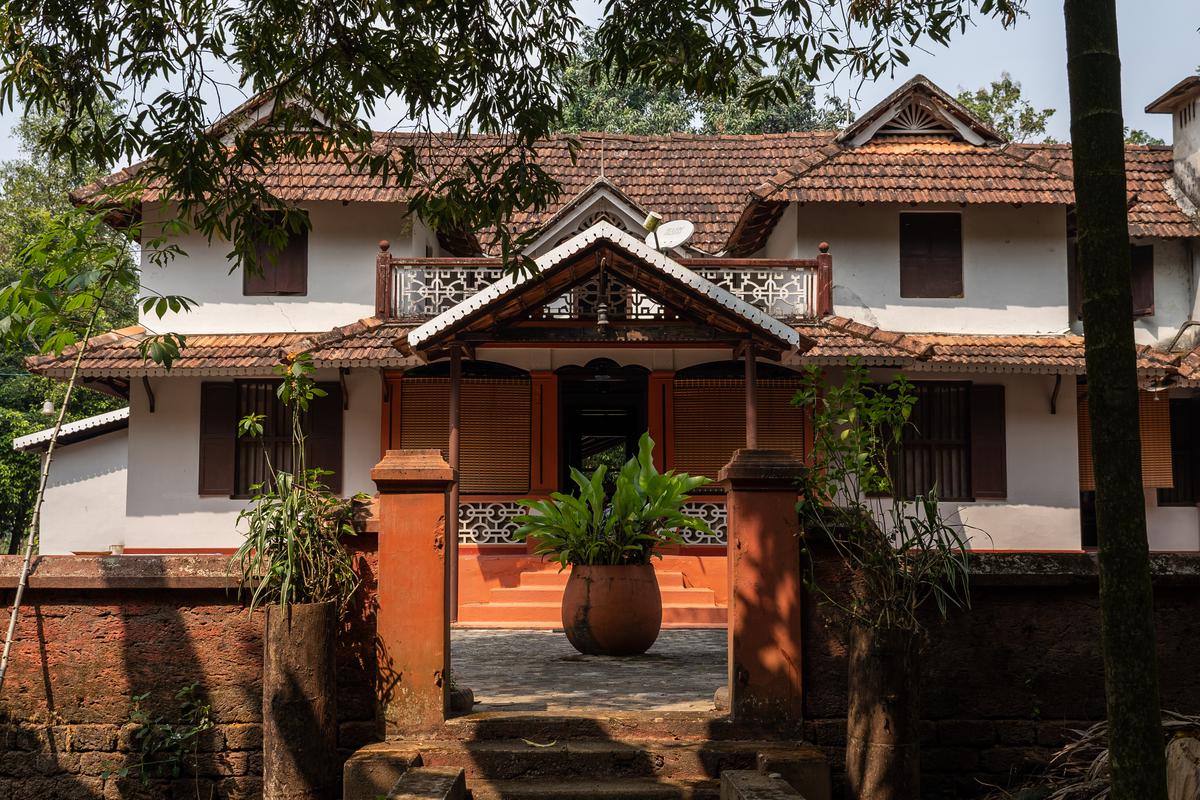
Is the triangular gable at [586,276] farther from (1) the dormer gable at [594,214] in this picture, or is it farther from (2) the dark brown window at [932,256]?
(2) the dark brown window at [932,256]

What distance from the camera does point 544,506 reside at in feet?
29.2

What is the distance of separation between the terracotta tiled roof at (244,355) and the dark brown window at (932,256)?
651cm

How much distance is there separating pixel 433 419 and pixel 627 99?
65.7ft

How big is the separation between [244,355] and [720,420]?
5.94 m

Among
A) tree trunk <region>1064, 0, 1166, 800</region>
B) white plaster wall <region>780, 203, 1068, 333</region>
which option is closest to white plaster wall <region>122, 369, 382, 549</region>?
white plaster wall <region>780, 203, 1068, 333</region>

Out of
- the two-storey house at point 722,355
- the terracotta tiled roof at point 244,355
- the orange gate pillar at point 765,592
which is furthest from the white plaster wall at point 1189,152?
the orange gate pillar at point 765,592

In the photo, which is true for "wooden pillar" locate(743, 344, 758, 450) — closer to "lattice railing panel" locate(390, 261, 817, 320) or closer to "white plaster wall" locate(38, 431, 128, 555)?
"lattice railing panel" locate(390, 261, 817, 320)

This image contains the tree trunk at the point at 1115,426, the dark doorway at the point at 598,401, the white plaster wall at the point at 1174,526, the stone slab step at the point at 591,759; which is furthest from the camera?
the white plaster wall at the point at 1174,526

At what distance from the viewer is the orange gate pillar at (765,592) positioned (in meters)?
6.61

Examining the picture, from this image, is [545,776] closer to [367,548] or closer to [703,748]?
[703,748]

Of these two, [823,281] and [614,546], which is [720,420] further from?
[614,546]

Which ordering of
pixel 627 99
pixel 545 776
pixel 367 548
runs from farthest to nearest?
pixel 627 99
pixel 367 548
pixel 545 776

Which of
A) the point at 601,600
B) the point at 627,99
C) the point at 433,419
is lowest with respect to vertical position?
the point at 601,600

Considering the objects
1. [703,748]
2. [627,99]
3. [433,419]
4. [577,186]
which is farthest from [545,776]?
[627,99]
